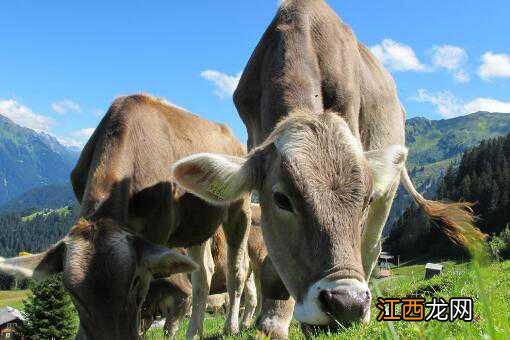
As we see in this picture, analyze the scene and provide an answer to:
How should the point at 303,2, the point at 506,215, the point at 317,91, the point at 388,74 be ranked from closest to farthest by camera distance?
the point at 317,91
the point at 303,2
the point at 388,74
the point at 506,215

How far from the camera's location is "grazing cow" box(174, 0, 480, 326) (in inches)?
167

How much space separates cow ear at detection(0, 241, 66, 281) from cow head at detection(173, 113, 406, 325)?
5.62ft

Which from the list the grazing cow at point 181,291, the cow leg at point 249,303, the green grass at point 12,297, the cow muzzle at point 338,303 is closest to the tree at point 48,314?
the grazing cow at point 181,291

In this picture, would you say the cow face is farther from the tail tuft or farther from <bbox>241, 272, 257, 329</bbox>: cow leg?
<bbox>241, 272, 257, 329</bbox>: cow leg

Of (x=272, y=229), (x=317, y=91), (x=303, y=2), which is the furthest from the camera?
(x=303, y=2)

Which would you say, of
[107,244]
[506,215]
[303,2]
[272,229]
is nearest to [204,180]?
[272,229]

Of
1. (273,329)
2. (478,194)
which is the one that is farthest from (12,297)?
(273,329)

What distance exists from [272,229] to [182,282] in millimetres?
2027

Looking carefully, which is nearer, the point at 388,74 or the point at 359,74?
the point at 359,74

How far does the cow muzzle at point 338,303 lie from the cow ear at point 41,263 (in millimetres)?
3077

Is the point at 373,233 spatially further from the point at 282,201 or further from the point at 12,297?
the point at 12,297

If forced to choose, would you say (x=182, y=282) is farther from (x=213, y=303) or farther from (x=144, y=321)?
(x=213, y=303)

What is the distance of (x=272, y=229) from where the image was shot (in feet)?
16.8

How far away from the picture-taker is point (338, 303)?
3842 millimetres
